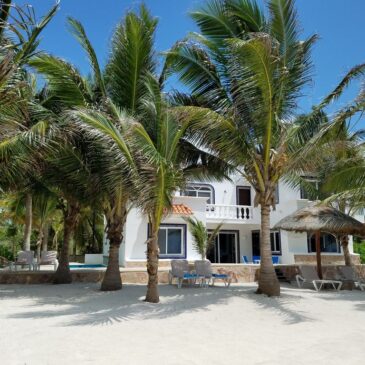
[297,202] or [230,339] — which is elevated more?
[297,202]

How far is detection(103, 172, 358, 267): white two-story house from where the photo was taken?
21.7m

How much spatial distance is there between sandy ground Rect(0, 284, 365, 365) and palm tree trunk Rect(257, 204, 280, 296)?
48cm

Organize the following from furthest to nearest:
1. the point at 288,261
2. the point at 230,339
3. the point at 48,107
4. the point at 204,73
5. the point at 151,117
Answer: the point at 288,261, the point at 48,107, the point at 204,73, the point at 151,117, the point at 230,339

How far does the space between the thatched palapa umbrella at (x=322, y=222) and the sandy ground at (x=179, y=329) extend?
13.8ft

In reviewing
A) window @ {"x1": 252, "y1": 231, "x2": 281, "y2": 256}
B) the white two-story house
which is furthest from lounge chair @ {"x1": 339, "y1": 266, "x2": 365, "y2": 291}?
window @ {"x1": 252, "y1": 231, "x2": 281, "y2": 256}

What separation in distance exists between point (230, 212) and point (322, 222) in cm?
956

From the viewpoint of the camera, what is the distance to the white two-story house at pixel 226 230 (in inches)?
854

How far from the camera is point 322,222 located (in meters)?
16.5

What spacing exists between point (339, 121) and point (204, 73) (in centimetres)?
467

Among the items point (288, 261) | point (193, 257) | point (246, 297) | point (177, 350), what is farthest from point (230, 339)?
point (288, 261)

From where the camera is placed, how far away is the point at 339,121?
12.1 meters

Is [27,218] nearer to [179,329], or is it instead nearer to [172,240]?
[172,240]

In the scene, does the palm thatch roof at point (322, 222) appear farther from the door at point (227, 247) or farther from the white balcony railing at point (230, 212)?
the door at point (227, 247)

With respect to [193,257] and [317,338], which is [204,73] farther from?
[193,257]
